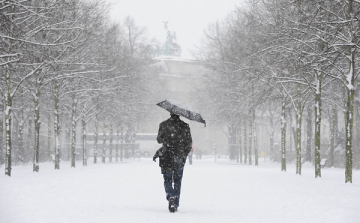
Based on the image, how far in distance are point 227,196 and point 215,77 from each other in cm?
3126

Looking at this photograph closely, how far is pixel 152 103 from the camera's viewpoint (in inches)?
Answer: 1951

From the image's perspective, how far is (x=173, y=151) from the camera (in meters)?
8.95

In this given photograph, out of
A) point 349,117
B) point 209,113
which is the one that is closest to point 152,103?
point 209,113

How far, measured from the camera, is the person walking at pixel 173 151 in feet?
29.1

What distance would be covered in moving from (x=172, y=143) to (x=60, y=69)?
42.7ft

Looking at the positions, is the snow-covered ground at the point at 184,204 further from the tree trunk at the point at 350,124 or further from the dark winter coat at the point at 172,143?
the dark winter coat at the point at 172,143

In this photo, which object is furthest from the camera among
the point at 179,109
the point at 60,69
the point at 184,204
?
the point at 60,69

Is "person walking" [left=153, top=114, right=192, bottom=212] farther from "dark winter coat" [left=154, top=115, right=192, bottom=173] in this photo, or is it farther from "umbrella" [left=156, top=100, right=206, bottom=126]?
"umbrella" [left=156, top=100, right=206, bottom=126]

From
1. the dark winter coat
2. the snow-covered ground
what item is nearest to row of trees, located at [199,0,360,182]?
the snow-covered ground

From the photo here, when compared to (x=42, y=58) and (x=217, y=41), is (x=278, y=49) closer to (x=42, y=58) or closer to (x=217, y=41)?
(x=42, y=58)

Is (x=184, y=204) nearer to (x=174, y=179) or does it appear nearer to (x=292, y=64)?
(x=174, y=179)

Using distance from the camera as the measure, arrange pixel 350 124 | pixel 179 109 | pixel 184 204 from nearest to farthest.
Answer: pixel 179 109
pixel 184 204
pixel 350 124

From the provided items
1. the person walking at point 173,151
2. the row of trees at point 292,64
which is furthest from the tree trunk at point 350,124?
the person walking at point 173,151

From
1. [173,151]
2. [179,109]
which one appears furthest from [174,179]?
[179,109]
